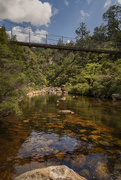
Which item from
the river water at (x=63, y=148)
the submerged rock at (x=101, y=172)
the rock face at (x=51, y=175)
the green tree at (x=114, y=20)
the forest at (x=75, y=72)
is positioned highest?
the green tree at (x=114, y=20)

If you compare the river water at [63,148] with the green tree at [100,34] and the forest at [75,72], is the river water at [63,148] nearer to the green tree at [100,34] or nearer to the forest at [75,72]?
the forest at [75,72]

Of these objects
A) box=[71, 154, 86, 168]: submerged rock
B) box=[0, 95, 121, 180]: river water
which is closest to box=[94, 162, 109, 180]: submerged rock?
box=[0, 95, 121, 180]: river water

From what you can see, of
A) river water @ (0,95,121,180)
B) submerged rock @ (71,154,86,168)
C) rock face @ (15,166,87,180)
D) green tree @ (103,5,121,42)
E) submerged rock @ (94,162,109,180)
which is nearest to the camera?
rock face @ (15,166,87,180)

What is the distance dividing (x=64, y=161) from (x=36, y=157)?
3.48ft

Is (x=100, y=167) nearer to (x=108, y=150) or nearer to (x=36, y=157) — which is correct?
(x=108, y=150)

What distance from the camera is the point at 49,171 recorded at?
275 centimetres

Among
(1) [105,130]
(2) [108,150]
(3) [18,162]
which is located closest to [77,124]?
(1) [105,130]

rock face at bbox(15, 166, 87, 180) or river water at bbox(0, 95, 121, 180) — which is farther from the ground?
rock face at bbox(15, 166, 87, 180)

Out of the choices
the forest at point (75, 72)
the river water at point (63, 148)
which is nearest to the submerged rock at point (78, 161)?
the river water at point (63, 148)

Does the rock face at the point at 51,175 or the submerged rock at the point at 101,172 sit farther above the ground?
the rock face at the point at 51,175

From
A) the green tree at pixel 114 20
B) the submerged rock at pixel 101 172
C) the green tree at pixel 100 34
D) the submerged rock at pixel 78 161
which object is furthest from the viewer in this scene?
the green tree at pixel 100 34

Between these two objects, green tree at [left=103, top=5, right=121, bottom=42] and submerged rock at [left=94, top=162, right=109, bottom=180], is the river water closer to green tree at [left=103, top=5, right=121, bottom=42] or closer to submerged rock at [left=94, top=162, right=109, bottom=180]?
submerged rock at [left=94, top=162, right=109, bottom=180]

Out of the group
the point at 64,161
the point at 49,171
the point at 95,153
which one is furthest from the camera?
the point at 95,153

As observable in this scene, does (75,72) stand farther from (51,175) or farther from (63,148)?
(51,175)
